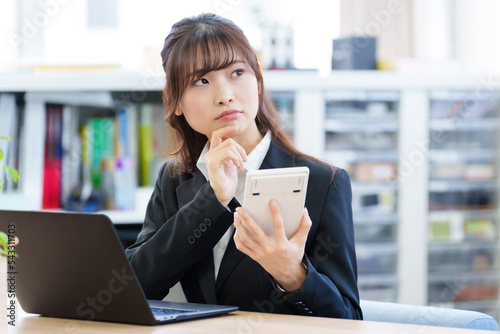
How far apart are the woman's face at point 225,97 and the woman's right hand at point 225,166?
0.13 metres

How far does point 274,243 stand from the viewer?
1.16 m

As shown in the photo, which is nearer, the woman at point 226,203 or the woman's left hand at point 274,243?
the woman's left hand at point 274,243

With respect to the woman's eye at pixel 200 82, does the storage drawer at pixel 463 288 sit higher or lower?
lower

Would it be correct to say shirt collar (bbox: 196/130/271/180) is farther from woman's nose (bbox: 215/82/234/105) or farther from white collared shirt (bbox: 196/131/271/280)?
woman's nose (bbox: 215/82/234/105)

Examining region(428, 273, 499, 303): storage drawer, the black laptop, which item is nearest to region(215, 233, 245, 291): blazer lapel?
the black laptop

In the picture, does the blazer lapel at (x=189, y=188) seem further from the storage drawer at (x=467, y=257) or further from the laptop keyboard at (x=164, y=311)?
the storage drawer at (x=467, y=257)

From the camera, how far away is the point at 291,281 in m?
1.26

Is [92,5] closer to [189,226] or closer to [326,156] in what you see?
[326,156]

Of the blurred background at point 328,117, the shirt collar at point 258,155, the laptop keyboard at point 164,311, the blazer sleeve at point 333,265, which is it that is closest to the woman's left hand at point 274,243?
the blazer sleeve at point 333,265

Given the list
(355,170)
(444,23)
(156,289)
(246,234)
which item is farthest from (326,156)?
(246,234)

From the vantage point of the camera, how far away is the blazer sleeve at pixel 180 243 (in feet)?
4.47

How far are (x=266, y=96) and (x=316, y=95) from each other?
1582 millimetres

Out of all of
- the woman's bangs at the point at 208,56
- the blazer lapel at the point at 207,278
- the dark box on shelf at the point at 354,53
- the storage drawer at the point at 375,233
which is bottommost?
the storage drawer at the point at 375,233

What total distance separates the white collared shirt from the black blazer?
18 millimetres
